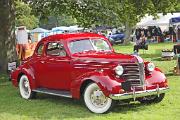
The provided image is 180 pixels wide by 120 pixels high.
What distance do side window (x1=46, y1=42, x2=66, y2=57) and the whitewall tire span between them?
3.76 feet

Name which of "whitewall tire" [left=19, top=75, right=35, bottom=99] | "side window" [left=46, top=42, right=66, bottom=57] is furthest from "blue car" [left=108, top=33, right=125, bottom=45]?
"side window" [left=46, top=42, right=66, bottom=57]

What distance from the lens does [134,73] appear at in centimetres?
945

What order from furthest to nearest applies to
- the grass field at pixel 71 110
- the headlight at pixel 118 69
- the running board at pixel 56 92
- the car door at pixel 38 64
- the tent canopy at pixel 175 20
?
the tent canopy at pixel 175 20, the car door at pixel 38 64, the running board at pixel 56 92, the headlight at pixel 118 69, the grass field at pixel 71 110

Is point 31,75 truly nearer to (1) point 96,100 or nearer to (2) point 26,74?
(2) point 26,74

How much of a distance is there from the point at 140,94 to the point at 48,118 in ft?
6.34

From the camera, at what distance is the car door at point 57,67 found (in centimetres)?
1031

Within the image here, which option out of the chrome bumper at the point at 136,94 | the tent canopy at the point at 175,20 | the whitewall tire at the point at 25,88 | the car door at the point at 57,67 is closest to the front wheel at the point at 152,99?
the chrome bumper at the point at 136,94

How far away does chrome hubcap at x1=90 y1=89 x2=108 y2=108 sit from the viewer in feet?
30.8

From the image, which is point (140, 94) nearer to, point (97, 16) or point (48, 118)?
point (48, 118)

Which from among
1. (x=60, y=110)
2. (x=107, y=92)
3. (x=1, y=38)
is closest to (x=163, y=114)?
(x=107, y=92)

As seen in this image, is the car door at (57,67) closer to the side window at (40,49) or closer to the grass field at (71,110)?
the side window at (40,49)

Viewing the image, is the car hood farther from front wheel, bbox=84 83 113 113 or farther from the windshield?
front wheel, bbox=84 83 113 113

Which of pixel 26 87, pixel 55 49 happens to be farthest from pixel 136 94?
pixel 26 87

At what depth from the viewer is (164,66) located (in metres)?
19.2
